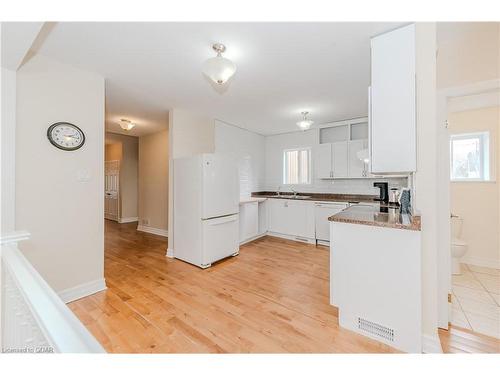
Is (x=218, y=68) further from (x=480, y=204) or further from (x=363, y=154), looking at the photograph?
(x=480, y=204)

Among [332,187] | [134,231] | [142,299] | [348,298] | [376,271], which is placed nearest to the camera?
[376,271]

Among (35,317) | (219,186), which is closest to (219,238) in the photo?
(219,186)

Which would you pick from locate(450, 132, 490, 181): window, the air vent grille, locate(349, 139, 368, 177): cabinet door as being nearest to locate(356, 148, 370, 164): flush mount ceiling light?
locate(349, 139, 368, 177): cabinet door

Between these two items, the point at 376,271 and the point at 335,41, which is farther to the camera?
the point at 335,41

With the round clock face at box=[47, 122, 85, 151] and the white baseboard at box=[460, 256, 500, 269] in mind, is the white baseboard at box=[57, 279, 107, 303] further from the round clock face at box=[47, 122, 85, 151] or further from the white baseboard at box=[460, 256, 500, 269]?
the white baseboard at box=[460, 256, 500, 269]

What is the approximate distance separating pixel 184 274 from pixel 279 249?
1746mm

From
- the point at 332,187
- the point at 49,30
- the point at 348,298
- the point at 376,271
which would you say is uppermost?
the point at 49,30

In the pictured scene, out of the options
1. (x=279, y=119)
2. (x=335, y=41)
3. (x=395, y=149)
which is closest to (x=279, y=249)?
(x=279, y=119)

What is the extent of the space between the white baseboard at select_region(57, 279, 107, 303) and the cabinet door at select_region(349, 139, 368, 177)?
4195 millimetres

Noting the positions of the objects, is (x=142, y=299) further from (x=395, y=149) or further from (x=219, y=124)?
(x=219, y=124)

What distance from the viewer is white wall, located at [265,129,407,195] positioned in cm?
441

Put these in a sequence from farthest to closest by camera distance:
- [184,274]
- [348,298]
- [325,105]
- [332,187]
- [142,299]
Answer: [332,187], [325,105], [184,274], [142,299], [348,298]

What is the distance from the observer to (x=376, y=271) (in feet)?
5.47

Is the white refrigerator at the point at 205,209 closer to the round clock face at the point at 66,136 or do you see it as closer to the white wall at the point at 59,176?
the white wall at the point at 59,176
